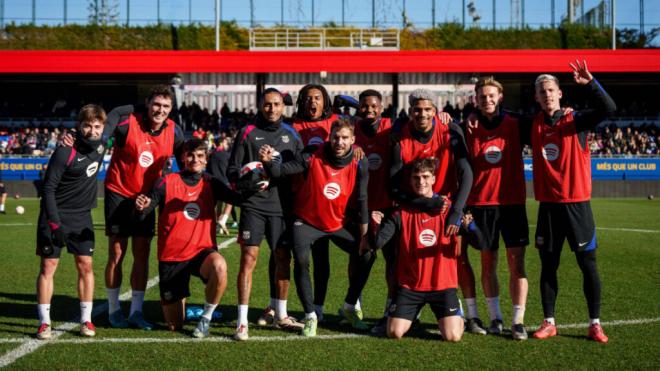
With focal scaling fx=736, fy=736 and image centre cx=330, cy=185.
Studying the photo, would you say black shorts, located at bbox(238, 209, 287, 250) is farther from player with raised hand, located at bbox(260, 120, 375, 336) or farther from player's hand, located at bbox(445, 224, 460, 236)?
player's hand, located at bbox(445, 224, 460, 236)

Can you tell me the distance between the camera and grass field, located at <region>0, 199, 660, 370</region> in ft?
17.4

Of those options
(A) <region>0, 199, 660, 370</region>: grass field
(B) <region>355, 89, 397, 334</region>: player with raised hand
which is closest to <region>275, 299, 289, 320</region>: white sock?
(A) <region>0, 199, 660, 370</region>: grass field

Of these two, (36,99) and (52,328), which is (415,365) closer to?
(52,328)

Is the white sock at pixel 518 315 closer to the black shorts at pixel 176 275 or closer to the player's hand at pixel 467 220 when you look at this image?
the player's hand at pixel 467 220

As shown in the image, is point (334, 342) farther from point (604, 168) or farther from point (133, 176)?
point (604, 168)

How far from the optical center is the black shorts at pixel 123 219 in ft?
21.8

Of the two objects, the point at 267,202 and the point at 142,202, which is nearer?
the point at 142,202

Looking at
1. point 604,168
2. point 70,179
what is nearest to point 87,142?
point 70,179

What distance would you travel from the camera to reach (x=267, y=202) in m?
6.46

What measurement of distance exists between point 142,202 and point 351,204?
1.81 metres

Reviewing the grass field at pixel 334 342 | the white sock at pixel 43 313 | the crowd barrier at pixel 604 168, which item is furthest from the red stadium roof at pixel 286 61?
the white sock at pixel 43 313

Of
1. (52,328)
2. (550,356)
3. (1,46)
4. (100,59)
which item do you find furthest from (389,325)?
(1,46)

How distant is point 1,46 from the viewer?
5159cm

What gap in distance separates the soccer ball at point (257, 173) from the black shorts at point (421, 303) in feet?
4.81
